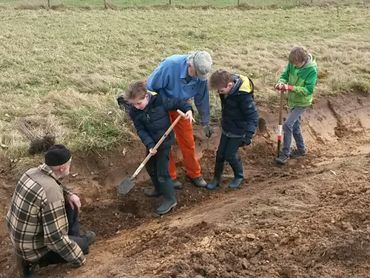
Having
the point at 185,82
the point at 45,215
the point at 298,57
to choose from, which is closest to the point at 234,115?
the point at 185,82

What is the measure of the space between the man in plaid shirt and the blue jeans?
332 centimetres

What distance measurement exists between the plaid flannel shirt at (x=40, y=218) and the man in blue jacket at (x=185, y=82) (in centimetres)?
183

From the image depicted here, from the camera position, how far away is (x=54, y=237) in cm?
454

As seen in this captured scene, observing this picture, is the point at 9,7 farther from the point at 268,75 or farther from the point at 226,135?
the point at 226,135

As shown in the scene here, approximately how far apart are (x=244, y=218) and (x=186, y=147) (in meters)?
1.39

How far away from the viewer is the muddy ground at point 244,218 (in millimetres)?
4590

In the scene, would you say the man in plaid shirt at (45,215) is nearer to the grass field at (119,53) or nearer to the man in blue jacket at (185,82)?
the man in blue jacket at (185,82)

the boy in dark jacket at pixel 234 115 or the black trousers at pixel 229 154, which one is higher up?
the boy in dark jacket at pixel 234 115

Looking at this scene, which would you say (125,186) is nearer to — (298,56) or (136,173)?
(136,173)

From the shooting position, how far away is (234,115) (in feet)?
20.2

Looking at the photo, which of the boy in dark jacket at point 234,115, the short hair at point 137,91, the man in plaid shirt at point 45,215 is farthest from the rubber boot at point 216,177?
the man in plaid shirt at point 45,215

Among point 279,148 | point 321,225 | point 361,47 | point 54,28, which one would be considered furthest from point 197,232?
point 54,28

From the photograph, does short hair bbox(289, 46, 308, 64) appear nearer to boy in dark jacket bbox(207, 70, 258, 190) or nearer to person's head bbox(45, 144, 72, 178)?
boy in dark jacket bbox(207, 70, 258, 190)

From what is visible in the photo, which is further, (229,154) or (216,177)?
(216,177)
